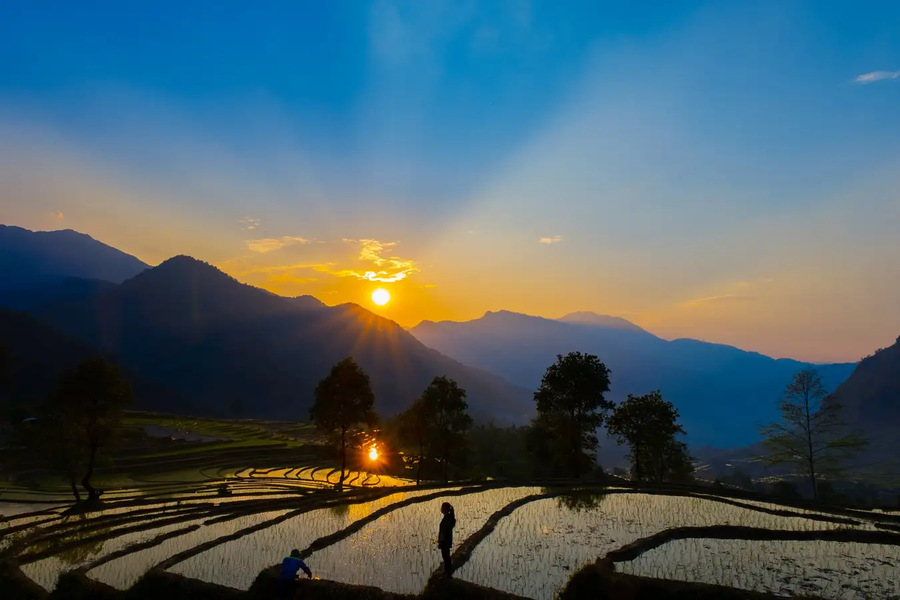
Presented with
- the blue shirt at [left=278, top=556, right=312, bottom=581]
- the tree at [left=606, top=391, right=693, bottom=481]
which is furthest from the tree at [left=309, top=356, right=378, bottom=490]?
the blue shirt at [left=278, top=556, right=312, bottom=581]

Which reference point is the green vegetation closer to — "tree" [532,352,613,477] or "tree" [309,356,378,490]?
"tree" [309,356,378,490]

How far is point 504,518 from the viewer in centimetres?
2934

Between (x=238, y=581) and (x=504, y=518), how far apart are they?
52.3ft

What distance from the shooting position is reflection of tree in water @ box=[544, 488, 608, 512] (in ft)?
107

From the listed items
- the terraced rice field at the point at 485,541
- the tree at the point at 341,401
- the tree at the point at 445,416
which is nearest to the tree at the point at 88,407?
the terraced rice field at the point at 485,541

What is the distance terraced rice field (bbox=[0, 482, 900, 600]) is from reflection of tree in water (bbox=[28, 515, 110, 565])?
12 centimetres

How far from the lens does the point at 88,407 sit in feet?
134

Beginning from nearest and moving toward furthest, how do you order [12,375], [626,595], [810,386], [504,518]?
[626,595]
[504,518]
[810,386]
[12,375]

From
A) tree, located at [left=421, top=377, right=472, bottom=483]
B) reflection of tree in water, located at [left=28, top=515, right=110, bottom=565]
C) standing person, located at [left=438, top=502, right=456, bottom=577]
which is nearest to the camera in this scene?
standing person, located at [left=438, top=502, right=456, bottom=577]

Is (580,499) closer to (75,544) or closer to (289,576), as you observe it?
(289,576)

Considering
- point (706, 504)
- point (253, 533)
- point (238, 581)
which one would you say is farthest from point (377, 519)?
point (706, 504)

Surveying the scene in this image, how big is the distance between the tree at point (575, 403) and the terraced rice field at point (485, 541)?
16.6m

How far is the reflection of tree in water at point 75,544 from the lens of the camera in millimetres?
23516

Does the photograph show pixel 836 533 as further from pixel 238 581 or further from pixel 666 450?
pixel 666 450
